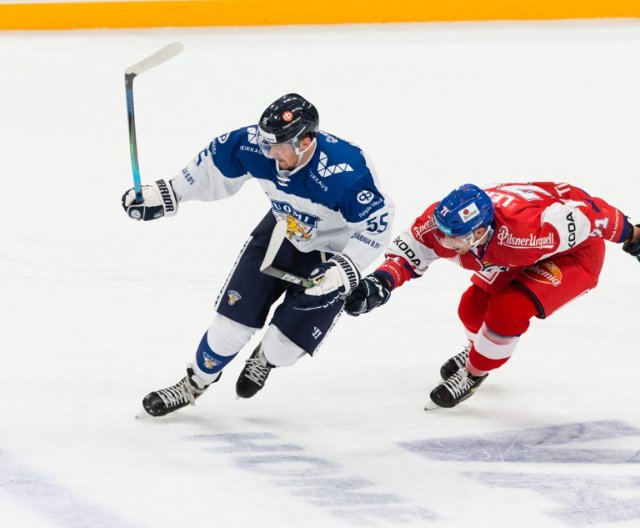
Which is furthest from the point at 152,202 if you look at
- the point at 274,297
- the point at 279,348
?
the point at 279,348

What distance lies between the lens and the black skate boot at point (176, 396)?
3.81 meters

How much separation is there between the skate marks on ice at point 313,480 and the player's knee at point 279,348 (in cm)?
27

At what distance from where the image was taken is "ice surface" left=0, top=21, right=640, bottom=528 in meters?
3.30

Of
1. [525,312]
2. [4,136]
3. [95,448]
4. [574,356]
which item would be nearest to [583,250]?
[525,312]

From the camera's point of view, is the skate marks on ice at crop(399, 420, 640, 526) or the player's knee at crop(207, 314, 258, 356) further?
the player's knee at crop(207, 314, 258, 356)

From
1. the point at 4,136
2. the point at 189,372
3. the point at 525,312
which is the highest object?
the point at 525,312

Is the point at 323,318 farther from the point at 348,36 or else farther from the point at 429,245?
the point at 348,36

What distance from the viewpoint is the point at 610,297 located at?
5.04m

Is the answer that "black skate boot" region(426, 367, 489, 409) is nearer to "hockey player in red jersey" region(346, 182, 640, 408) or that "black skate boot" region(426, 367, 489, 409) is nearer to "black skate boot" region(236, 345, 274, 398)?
"hockey player in red jersey" region(346, 182, 640, 408)

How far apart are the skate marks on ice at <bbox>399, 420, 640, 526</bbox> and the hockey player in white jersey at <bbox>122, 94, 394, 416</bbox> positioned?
57 centimetres

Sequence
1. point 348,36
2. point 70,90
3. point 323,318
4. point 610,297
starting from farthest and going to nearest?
point 348,36 < point 70,90 < point 610,297 < point 323,318

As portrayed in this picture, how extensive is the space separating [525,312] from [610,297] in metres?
1.36

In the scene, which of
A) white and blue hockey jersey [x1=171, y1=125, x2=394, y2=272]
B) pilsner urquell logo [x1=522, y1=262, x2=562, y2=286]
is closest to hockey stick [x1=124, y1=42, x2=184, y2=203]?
white and blue hockey jersey [x1=171, y1=125, x2=394, y2=272]

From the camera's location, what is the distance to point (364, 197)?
3.58 m
